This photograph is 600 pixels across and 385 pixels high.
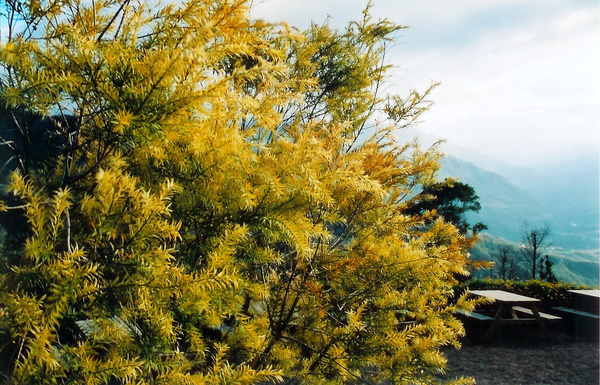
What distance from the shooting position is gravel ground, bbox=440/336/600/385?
7348mm

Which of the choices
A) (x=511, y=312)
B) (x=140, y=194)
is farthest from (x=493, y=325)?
(x=140, y=194)

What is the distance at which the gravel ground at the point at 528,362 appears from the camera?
7348mm

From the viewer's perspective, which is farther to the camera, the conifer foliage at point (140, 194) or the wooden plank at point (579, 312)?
the wooden plank at point (579, 312)

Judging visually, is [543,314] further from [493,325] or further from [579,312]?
[493,325]

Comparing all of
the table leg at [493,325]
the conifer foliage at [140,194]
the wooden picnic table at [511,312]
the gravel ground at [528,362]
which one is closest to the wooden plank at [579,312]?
the gravel ground at [528,362]

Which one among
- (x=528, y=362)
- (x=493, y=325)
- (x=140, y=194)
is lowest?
(x=528, y=362)

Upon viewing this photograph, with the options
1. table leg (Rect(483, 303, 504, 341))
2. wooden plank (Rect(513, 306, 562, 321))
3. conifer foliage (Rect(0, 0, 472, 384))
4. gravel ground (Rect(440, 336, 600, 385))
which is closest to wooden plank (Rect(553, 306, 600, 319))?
wooden plank (Rect(513, 306, 562, 321))

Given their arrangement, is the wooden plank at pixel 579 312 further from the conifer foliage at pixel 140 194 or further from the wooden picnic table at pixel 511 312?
the conifer foliage at pixel 140 194

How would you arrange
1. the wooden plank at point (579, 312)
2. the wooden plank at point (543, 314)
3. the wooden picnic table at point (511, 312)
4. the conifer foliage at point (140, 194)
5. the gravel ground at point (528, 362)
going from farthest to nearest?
the wooden plank at point (579, 312) < the wooden plank at point (543, 314) < the wooden picnic table at point (511, 312) < the gravel ground at point (528, 362) < the conifer foliage at point (140, 194)

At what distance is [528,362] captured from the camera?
837cm

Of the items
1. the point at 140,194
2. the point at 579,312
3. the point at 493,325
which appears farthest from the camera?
the point at 579,312

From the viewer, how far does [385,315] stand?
11.6 feet

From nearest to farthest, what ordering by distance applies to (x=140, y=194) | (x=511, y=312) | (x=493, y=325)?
(x=140, y=194), (x=493, y=325), (x=511, y=312)

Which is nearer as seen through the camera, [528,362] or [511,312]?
[528,362]
